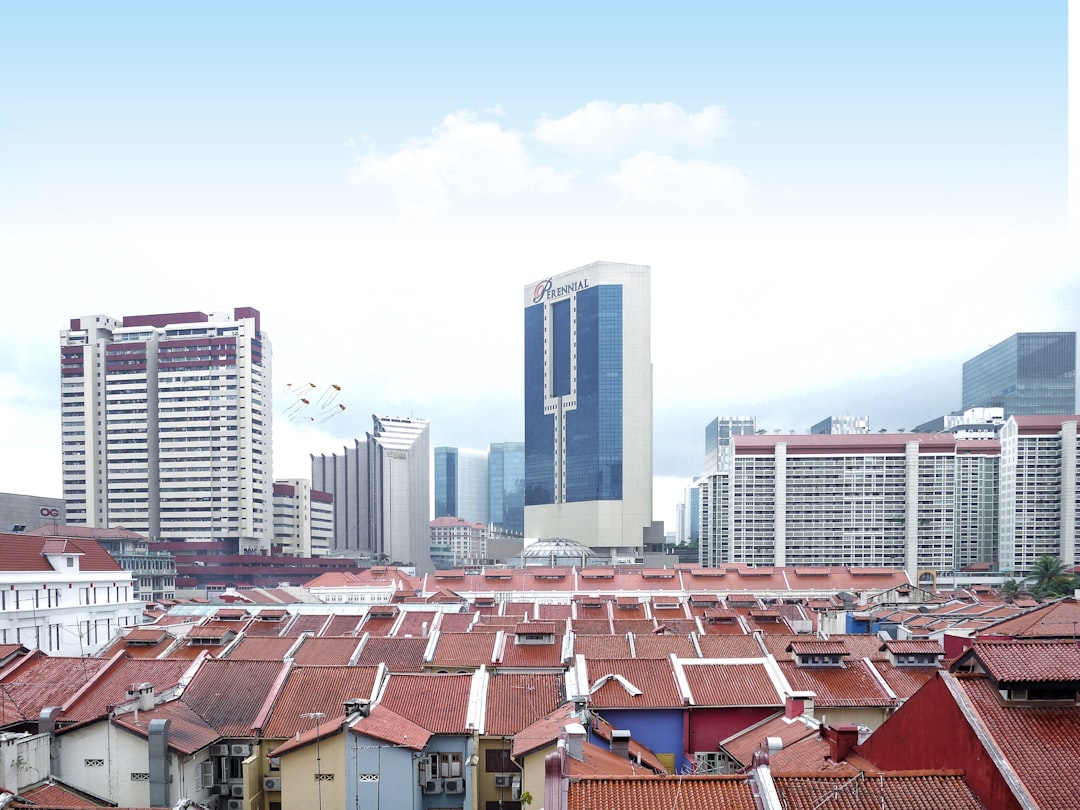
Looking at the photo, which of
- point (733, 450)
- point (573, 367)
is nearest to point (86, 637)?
point (733, 450)

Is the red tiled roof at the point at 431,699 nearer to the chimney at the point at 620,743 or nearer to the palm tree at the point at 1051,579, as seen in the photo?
the chimney at the point at 620,743

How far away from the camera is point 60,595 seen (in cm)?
5519

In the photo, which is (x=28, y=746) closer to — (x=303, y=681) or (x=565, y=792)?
(x=303, y=681)

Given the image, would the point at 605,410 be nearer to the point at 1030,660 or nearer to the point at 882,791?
the point at 1030,660

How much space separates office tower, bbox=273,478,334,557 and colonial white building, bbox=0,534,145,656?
8327cm

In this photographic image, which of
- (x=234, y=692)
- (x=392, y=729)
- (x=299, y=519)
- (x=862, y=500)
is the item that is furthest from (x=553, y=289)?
(x=392, y=729)

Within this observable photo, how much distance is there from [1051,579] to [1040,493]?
28.6 meters

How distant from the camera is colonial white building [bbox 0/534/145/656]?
5062cm

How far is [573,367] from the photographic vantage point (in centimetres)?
17125

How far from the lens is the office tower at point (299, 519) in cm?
14700

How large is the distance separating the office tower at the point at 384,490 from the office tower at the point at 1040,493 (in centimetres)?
10467

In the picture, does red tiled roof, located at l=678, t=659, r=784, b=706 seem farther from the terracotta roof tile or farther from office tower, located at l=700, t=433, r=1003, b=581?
office tower, located at l=700, t=433, r=1003, b=581

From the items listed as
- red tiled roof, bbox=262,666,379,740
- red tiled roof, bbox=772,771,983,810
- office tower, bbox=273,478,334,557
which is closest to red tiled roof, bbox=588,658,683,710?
red tiled roof, bbox=262,666,379,740

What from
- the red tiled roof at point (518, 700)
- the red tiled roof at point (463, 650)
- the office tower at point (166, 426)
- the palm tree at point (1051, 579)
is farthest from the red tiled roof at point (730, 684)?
the office tower at point (166, 426)
